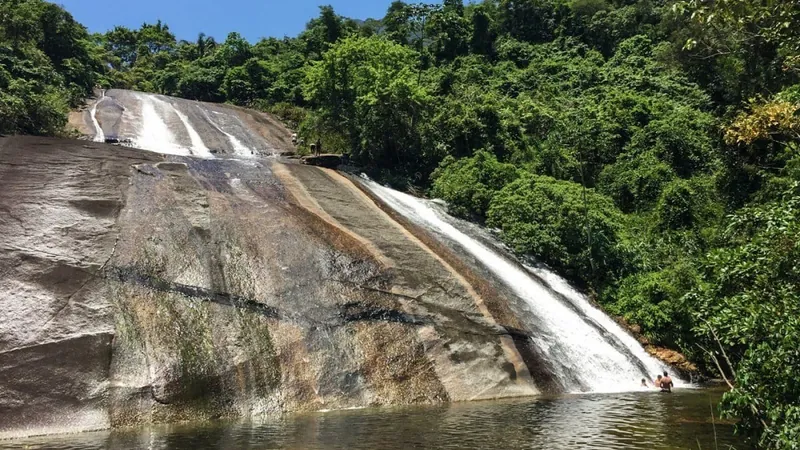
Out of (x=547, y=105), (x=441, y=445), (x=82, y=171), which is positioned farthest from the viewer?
(x=547, y=105)

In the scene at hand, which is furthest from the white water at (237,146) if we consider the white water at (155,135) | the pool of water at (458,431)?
the pool of water at (458,431)

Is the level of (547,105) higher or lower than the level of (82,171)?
higher

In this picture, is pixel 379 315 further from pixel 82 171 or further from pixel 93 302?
pixel 82 171

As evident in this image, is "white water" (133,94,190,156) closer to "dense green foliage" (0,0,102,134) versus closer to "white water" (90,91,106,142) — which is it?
"white water" (90,91,106,142)

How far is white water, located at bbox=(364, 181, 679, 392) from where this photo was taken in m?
18.8

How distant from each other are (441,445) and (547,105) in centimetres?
3753

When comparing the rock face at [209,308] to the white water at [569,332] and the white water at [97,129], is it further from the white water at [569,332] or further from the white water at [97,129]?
the white water at [97,129]

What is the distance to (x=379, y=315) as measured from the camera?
57.0 ft

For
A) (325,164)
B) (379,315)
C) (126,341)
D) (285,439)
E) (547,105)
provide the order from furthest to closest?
(547,105), (325,164), (379,315), (126,341), (285,439)

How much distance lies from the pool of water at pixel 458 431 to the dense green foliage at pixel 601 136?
7.92 feet

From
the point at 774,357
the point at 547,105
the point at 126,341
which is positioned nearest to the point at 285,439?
the point at 126,341

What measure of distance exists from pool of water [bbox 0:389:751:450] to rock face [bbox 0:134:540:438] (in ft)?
3.26

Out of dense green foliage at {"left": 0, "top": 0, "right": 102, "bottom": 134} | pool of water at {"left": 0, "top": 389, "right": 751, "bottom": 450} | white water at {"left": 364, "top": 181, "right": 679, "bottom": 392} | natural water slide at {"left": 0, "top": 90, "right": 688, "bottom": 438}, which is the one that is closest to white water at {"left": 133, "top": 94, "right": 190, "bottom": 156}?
dense green foliage at {"left": 0, "top": 0, "right": 102, "bottom": 134}

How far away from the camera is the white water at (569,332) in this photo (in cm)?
1883
